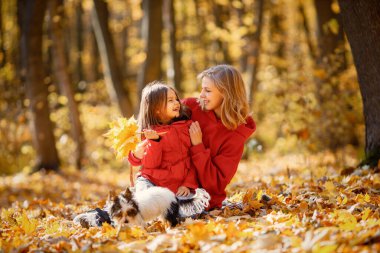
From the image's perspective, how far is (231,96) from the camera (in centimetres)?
500

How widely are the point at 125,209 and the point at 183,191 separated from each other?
0.76 metres

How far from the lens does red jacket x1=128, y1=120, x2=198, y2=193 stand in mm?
4688

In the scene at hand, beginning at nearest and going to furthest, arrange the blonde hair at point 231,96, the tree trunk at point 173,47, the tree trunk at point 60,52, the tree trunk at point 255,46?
the blonde hair at point 231,96 → the tree trunk at point 60,52 → the tree trunk at point 255,46 → the tree trunk at point 173,47

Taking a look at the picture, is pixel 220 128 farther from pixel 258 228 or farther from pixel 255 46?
pixel 255 46

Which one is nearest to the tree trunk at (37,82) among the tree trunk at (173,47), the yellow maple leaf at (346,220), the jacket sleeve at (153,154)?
the tree trunk at (173,47)

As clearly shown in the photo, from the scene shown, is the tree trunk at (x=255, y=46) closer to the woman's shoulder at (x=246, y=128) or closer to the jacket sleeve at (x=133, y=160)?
the woman's shoulder at (x=246, y=128)

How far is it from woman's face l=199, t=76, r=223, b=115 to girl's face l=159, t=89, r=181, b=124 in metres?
0.34

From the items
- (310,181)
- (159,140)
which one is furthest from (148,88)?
(310,181)

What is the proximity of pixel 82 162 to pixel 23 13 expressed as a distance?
14.9 feet

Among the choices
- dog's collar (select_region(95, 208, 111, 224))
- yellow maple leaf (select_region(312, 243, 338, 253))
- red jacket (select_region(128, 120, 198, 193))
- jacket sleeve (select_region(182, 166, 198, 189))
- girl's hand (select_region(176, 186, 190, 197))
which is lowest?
yellow maple leaf (select_region(312, 243, 338, 253))

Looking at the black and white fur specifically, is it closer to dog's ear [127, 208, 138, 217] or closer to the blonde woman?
dog's ear [127, 208, 138, 217]

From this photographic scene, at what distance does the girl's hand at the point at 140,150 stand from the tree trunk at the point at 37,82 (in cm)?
822

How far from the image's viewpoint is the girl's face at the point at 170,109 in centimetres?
479

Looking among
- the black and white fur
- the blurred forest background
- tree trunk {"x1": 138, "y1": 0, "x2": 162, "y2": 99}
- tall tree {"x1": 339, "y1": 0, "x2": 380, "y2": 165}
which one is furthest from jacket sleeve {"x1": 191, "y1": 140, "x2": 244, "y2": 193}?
tree trunk {"x1": 138, "y1": 0, "x2": 162, "y2": 99}
